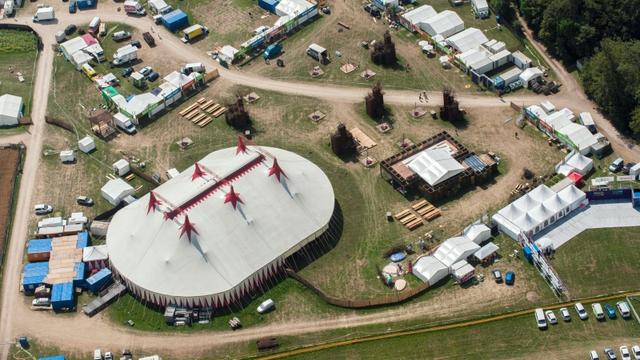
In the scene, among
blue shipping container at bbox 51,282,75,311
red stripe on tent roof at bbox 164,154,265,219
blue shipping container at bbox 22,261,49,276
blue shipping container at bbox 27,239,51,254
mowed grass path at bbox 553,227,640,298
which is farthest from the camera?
blue shipping container at bbox 27,239,51,254

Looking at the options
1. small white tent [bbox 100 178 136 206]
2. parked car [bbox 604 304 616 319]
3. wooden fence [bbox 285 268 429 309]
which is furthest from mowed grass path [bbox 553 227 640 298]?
small white tent [bbox 100 178 136 206]

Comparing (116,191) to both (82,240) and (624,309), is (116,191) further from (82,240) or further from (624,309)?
(624,309)

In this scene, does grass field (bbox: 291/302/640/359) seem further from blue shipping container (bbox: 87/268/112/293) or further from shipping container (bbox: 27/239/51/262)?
shipping container (bbox: 27/239/51/262)

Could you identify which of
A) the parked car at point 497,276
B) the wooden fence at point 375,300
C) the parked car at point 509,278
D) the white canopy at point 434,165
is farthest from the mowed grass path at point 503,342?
the white canopy at point 434,165

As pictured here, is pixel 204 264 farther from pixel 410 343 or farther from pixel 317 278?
pixel 410 343

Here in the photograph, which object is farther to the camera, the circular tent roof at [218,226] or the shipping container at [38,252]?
the shipping container at [38,252]

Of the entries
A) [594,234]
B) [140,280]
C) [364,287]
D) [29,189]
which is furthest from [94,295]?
[594,234]

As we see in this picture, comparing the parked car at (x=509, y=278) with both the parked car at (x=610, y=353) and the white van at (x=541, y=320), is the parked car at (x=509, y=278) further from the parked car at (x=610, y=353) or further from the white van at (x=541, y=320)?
the parked car at (x=610, y=353)
